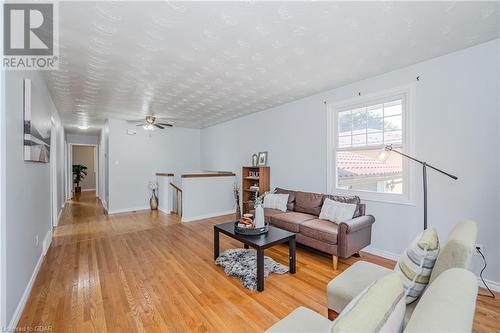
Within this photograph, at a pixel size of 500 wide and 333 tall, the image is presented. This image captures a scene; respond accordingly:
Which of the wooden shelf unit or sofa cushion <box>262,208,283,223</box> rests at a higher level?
the wooden shelf unit

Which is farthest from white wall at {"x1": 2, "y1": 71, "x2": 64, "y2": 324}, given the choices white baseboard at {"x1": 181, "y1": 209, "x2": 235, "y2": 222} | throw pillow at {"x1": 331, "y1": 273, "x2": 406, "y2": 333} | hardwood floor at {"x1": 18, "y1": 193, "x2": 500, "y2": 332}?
white baseboard at {"x1": 181, "y1": 209, "x2": 235, "y2": 222}

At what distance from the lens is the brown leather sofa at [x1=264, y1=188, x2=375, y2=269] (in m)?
2.73

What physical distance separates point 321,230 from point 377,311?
225 centimetres

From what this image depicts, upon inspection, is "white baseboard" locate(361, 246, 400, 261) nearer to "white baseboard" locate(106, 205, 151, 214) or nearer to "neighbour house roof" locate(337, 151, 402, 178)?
"neighbour house roof" locate(337, 151, 402, 178)

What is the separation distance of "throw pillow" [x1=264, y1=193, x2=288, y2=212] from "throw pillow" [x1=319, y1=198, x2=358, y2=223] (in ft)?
2.43

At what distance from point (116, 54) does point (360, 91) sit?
329 centimetres

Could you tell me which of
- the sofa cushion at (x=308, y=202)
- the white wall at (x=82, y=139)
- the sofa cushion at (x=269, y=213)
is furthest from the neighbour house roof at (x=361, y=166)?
the white wall at (x=82, y=139)

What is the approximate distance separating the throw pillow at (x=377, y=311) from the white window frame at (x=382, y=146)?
2513mm

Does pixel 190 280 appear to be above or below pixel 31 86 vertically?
below

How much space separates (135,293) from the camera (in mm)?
2246

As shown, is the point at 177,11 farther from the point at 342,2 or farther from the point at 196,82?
the point at 196,82

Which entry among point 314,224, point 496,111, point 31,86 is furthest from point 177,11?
point 496,111

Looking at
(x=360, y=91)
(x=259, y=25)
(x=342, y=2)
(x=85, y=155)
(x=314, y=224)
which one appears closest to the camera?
(x=342, y=2)

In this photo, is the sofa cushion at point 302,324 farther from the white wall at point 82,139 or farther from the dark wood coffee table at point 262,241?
the white wall at point 82,139
